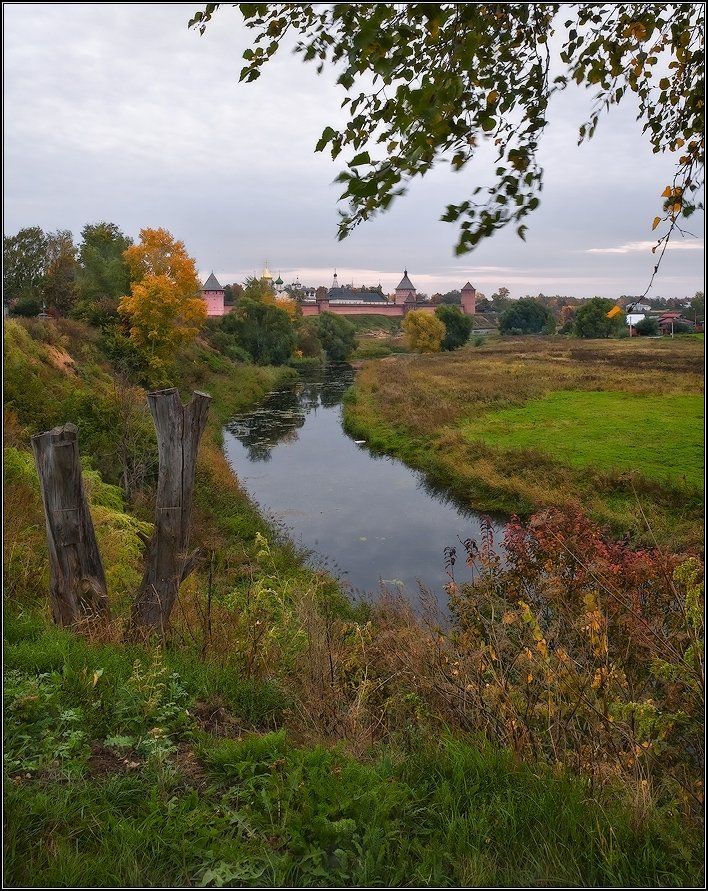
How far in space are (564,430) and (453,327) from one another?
39458 mm

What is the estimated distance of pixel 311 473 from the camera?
70.6 ft

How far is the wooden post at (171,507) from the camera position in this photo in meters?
5.02

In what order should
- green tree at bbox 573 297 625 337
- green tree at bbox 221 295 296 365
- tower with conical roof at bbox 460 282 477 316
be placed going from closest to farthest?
green tree at bbox 573 297 625 337 < green tree at bbox 221 295 296 365 < tower with conical roof at bbox 460 282 477 316

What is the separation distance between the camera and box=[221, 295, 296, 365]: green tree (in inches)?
1818

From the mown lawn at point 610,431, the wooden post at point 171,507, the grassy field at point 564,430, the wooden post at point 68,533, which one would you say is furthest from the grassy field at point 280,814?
the mown lawn at point 610,431

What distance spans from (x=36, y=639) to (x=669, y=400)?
26.6 m

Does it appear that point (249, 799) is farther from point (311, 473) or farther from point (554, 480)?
point (311, 473)

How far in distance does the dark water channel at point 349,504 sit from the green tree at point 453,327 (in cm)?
3318

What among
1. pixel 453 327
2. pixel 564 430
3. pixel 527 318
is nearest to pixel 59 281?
pixel 564 430

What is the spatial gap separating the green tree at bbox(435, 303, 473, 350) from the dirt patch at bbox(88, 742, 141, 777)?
5877 cm

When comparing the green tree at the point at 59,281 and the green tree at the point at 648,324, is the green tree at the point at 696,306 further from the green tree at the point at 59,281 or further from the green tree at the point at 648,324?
the green tree at the point at 59,281

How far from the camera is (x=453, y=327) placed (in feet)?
200

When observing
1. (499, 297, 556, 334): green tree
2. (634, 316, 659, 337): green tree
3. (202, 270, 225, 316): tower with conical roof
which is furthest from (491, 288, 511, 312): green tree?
(634, 316, 659, 337): green tree

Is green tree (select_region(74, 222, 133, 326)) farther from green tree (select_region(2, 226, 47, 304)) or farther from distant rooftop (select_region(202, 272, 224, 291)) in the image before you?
distant rooftop (select_region(202, 272, 224, 291))
